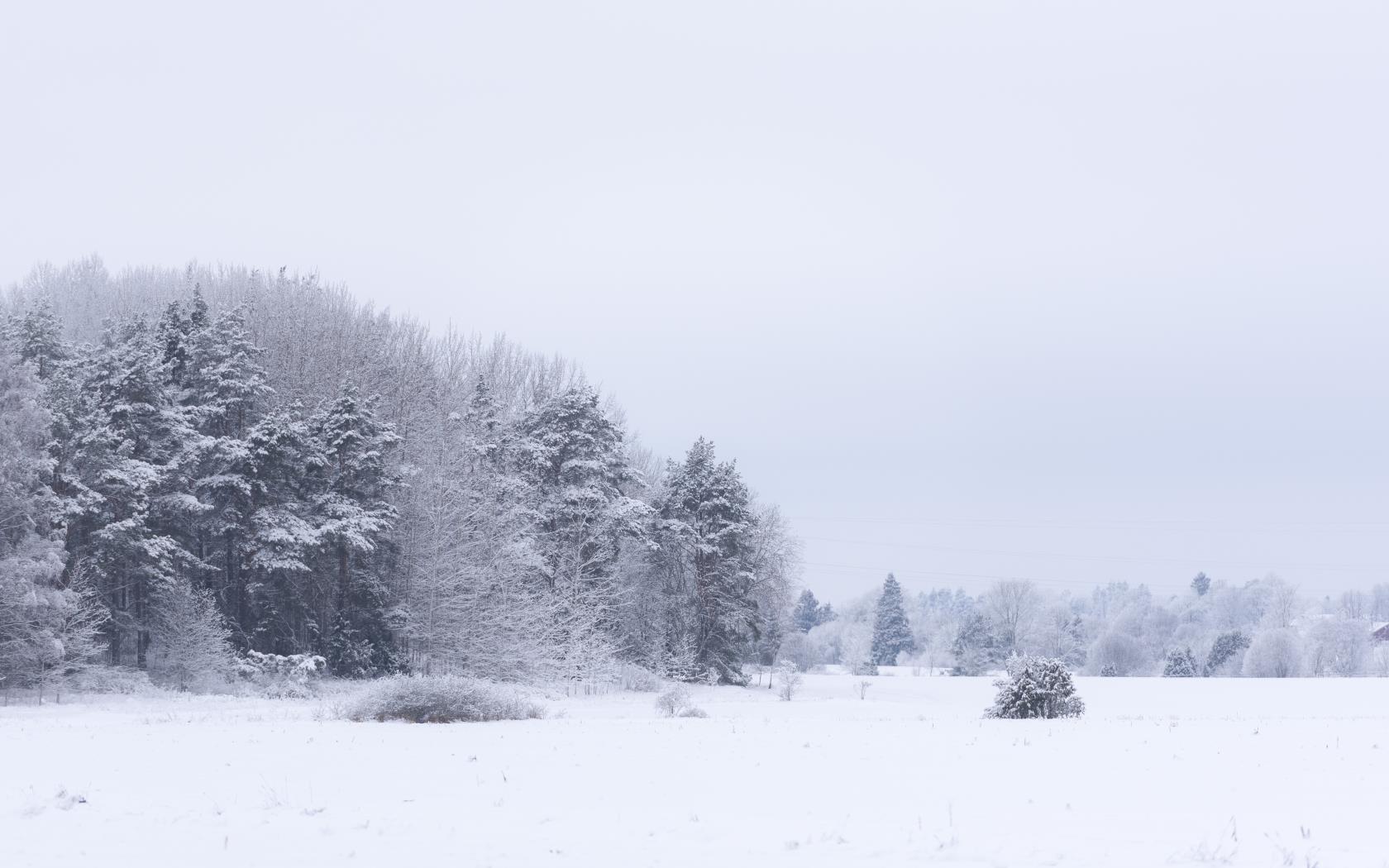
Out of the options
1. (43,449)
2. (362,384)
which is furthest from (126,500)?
(362,384)

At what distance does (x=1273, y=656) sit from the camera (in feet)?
299

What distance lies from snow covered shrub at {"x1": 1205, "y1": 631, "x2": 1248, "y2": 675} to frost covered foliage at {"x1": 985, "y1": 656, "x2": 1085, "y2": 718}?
79305 millimetres

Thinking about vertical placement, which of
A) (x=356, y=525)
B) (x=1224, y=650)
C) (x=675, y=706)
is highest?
(x=356, y=525)

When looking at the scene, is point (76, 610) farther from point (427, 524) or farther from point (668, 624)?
point (668, 624)

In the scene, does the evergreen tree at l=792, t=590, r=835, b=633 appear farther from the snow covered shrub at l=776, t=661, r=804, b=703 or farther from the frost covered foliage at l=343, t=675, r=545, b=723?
the frost covered foliage at l=343, t=675, r=545, b=723

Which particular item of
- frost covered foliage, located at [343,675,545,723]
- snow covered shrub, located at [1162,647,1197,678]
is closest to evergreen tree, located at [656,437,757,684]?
frost covered foliage, located at [343,675,545,723]

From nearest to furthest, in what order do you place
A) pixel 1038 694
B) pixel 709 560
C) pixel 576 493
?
pixel 1038 694 < pixel 576 493 < pixel 709 560

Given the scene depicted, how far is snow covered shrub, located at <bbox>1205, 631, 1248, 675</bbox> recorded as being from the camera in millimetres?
98438

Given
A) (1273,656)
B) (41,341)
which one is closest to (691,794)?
(41,341)

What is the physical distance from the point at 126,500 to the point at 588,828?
35731 mm

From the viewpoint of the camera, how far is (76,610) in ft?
123

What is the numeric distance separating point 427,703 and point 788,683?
106 ft

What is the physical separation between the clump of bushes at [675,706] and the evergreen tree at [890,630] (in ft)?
307

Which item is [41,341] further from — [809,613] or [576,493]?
[809,613]
